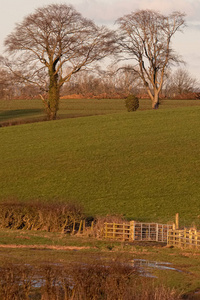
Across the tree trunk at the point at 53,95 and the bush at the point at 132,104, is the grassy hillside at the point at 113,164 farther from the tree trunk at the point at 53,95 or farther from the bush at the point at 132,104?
the bush at the point at 132,104

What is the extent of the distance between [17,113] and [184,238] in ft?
229

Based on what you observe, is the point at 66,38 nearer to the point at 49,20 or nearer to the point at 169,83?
the point at 49,20

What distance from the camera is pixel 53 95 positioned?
71125mm

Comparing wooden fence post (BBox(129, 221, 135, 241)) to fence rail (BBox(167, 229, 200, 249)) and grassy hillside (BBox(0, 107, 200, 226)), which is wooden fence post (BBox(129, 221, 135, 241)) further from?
grassy hillside (BBox(0, 107, 200, 226))

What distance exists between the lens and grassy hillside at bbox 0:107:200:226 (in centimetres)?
3560

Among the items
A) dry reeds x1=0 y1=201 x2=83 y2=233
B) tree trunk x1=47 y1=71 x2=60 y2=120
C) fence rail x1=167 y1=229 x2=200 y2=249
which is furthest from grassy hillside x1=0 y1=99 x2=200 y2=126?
fence rail x1=167 y1=229 x2=200 y2=249

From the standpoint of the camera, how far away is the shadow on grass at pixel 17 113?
84.1m

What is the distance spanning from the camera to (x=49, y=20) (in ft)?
225

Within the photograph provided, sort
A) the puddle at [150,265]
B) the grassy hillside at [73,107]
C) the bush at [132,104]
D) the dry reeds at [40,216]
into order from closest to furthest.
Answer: the puddle at [150,265] → the dry reeds at [40,216] → the bush at [132,104] → the grassy hillside at [73,107]

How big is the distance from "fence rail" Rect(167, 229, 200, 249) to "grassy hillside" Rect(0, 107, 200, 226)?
5530 mm

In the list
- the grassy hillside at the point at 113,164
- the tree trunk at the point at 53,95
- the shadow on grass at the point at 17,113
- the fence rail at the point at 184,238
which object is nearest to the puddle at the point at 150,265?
the fence rail at the point at 184,238

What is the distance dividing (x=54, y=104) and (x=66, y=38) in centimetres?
872

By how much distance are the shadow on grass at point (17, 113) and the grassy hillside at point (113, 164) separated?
2098 centimetres

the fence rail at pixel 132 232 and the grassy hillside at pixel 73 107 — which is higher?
the grassy hillside at pixel 73 107
